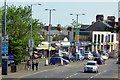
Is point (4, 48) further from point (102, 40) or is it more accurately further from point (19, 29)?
point (102, 40)

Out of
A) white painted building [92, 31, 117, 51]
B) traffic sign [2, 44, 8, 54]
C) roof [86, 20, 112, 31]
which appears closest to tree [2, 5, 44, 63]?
traffic sign [2, 44, 8, 54]

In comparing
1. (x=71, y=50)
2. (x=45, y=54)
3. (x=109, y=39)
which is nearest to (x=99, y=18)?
(x=109, y=39)

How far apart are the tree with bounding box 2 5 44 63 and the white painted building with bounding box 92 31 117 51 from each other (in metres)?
61.6

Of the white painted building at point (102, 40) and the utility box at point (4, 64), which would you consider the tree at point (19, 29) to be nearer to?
the utility box at point (4, 64)

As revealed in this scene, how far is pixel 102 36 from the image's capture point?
111688 mm

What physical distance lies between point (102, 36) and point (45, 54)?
3924 cm

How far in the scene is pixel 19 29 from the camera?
42.5 metres

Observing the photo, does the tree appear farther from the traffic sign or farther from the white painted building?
the white painted building

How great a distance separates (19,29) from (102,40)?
72.3 m

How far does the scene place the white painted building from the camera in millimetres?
106438

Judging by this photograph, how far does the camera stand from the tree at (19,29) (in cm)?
4078

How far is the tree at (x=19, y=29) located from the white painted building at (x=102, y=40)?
61.6 m

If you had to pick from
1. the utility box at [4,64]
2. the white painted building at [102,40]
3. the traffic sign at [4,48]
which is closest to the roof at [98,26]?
the white painted building at [102,40]

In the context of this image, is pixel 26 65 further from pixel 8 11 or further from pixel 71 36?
pixel 71 36
